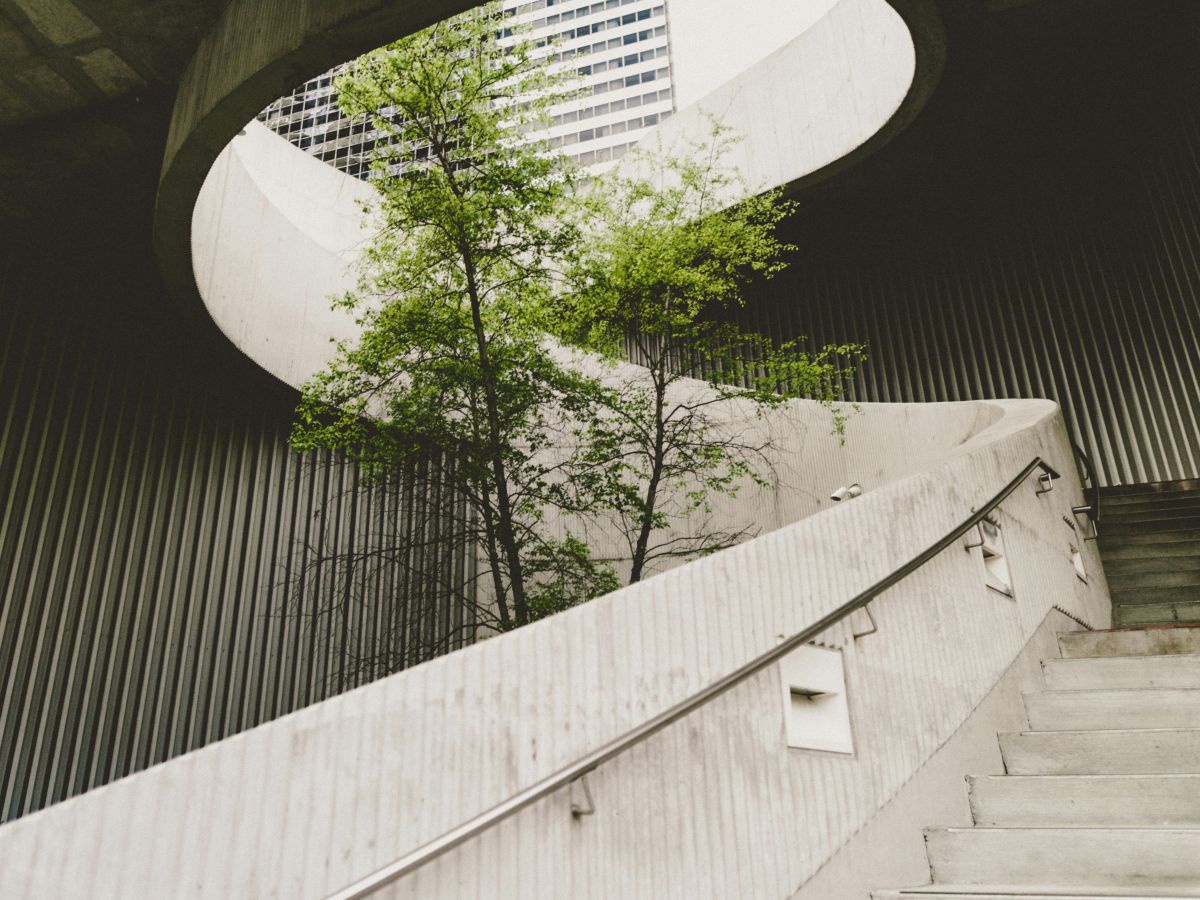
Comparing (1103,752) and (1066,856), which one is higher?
(1103,752)

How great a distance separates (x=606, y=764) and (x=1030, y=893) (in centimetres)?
113

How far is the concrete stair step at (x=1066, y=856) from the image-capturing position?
2.17m

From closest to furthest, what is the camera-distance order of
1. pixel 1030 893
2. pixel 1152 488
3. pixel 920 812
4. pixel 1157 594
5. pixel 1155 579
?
pixel 1030 893 < pixel 920 812 < pixel 1157 594 < pixel 1155 579 < pixel 1152 488

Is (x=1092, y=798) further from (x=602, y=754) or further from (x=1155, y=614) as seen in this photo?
(x=1155, y=614)

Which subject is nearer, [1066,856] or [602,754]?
[602,754]

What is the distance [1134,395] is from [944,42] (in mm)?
4916

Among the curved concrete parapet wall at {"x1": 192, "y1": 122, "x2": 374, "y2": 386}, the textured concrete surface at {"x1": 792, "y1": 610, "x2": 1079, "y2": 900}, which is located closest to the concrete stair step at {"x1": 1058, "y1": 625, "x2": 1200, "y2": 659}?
the textured concrete surface at {"x1": 792, "y1": 610, "x2": 1079, "y2": 900}

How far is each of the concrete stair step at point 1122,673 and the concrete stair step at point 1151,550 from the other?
306cm

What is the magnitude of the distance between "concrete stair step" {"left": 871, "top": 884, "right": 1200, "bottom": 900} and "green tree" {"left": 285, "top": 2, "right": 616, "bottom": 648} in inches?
172

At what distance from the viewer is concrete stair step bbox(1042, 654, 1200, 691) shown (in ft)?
10.7

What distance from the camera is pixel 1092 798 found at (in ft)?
8.43

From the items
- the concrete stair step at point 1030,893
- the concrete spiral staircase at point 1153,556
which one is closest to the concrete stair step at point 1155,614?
the concrete spiral staircase at point 1153,556

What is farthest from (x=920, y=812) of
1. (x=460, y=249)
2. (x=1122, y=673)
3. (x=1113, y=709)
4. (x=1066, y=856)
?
(x=460, y=249)

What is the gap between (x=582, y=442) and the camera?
880cm
